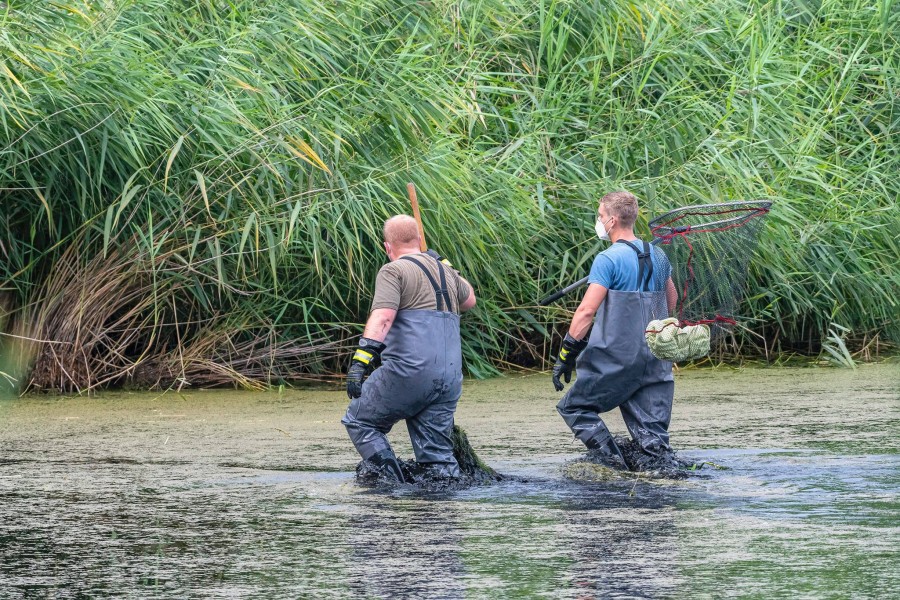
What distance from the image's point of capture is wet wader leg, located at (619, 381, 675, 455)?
7191 millimetres

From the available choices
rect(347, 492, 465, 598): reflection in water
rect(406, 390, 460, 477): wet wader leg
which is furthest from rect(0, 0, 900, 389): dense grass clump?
rect(347, 492, 465, 598): reflection in water

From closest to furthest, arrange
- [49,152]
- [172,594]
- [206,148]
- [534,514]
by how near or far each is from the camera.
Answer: [172,594] → [534,514] → [49,152] → [206,148]

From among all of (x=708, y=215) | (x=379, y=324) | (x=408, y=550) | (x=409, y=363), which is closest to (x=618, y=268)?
(x=708, y=215)

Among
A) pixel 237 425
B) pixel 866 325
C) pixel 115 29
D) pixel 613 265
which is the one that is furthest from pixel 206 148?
pixel 866 325

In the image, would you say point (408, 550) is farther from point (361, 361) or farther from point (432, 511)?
point (361, 361)

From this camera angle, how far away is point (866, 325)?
12336 mm

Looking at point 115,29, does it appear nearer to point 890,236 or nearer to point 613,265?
point 613,265

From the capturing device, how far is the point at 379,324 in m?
6.59

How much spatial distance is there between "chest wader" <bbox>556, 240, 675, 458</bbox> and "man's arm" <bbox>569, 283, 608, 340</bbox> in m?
0.05

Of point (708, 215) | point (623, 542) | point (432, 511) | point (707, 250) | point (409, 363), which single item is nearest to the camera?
point (623, 542)

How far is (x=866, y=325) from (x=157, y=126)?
19.9 ft

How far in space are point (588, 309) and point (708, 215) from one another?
0.83 m

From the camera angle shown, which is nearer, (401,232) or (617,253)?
(401,232)

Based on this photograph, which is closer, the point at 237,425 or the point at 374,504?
the point at 374,504
